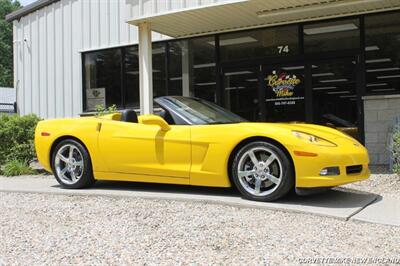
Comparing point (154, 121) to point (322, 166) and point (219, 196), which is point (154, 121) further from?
point (322, 166)

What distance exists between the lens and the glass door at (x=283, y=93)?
424 inches

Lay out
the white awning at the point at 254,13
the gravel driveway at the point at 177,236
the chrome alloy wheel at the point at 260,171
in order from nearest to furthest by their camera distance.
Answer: the gravel driveway at the point at 177,236, the chrome alloy wheel at the point at 260,171, the white awning at the point at 254,13

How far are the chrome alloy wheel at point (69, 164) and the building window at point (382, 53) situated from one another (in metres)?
5.83

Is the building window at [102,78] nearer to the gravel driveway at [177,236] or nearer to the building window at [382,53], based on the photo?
the building window at [382,53]

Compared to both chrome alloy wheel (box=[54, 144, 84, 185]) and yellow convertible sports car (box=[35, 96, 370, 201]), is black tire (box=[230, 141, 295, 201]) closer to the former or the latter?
yellow convertible sports car (box=[35, 96, 370, 201])

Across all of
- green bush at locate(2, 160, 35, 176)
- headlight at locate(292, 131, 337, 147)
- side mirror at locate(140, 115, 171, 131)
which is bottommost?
green bush at locate(2, 160, 35, 176)

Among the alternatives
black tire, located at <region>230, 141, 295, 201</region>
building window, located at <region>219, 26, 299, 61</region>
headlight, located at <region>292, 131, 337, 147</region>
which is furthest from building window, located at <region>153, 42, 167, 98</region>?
headlight, located at <region>292, 131, 337, 147</region>

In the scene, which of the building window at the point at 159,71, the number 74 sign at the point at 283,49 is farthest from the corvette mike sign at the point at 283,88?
the building window at the point at 159,71

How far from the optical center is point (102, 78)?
1370 centimetres

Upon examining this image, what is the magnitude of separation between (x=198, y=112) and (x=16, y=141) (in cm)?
520

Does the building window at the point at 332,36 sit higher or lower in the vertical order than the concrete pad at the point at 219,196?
higher

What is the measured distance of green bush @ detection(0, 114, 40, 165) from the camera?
10305mm

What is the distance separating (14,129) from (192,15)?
423cm

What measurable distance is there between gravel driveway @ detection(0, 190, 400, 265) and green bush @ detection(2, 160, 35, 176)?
159 inches
